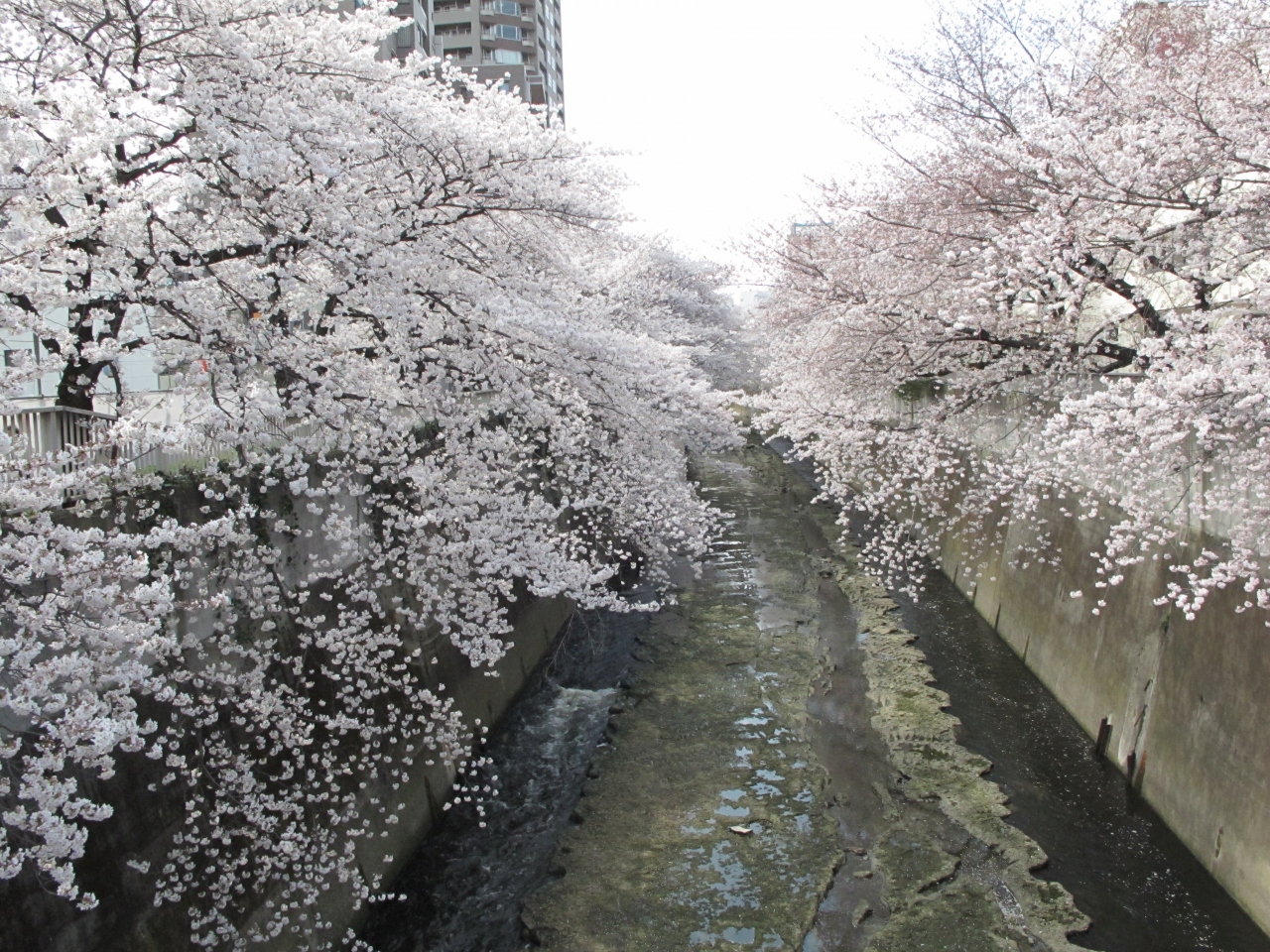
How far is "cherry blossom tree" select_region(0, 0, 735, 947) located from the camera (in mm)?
4285

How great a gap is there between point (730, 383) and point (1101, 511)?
81.4 feet

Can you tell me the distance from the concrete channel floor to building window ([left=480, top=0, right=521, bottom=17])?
4771 cm

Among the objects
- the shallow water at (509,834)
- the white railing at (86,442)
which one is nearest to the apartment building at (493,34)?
the shallow water at (509,834)

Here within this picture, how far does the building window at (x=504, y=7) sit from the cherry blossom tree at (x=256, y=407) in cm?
4680

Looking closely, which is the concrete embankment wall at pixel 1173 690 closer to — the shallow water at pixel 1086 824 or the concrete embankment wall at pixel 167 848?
the shallow water at pixel 1086 824

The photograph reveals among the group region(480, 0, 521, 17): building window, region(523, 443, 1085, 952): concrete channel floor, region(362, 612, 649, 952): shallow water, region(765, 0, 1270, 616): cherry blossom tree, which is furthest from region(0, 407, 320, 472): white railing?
region(480, 0, 521, 17): building window

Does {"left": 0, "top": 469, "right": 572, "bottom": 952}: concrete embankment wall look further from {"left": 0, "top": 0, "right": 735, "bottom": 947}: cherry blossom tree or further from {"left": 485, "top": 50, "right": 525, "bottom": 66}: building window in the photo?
{"left": 485, "top": 50, "right": 525, "bottom": 66}: building window

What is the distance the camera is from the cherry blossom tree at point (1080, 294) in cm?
696

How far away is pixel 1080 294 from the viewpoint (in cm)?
930

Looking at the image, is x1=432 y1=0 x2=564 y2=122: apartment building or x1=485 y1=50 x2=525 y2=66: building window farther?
x1=485 y1=50 x2=525 y2=66: building window

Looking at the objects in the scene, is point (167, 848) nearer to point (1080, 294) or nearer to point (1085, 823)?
point (1085, 823)

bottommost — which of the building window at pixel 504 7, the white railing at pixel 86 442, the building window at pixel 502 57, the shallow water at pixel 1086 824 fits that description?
the shallow water at pixel 1086 824

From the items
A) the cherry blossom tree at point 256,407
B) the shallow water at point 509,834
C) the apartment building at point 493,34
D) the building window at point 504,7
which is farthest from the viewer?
the building window at point 504,7

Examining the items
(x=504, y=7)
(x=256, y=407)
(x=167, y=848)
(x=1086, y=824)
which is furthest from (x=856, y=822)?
(x=504, y=7)
